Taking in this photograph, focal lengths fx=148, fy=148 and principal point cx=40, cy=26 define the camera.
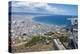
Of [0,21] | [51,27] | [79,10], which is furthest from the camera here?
[79,10]

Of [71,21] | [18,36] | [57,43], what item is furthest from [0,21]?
[71,21]

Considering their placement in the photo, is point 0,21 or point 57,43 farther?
point 57,43

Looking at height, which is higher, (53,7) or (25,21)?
(53,7)

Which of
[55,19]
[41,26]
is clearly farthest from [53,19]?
[41,26]

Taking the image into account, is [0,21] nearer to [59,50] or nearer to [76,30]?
[59,50]

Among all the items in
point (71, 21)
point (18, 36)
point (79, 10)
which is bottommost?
point (18, 36)

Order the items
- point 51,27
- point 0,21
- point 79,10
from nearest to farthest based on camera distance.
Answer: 1. point 0,21
2. point 51,27
3. point 79,10

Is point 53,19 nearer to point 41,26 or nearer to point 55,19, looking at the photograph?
point 55,19
